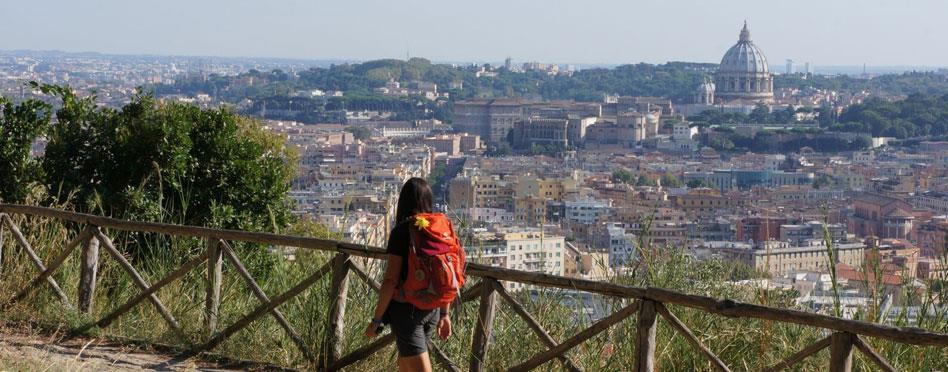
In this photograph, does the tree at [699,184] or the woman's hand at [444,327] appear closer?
the woman's hand at [444,327]

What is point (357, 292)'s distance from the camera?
3.21m

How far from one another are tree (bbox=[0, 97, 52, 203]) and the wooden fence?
162 centimetres

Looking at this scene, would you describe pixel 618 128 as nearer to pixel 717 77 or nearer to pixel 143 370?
pixel 717 77

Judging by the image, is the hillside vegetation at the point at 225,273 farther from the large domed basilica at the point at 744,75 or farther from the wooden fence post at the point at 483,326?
the large domed basilica at the point at 744,75

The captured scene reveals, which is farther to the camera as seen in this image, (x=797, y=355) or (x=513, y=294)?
(x=513, y=294)

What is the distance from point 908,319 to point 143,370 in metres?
1.70

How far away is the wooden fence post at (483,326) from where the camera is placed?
2838 millimetres

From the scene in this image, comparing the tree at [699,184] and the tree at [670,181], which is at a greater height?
the tree at [670,181]

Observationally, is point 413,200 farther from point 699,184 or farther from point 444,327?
point 699,184

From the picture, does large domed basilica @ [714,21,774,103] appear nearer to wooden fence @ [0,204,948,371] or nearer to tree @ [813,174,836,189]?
tree @ [813,174,836,189]

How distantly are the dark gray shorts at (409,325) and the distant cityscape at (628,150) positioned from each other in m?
0.61

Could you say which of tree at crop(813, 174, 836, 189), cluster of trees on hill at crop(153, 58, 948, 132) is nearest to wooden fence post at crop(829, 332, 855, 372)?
tree at crop(813, 174, 836, 189)

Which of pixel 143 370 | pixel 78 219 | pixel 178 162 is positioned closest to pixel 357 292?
pixel 143 370

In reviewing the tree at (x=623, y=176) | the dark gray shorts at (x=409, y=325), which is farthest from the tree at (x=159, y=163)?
the tree at (x=623, y=176)
